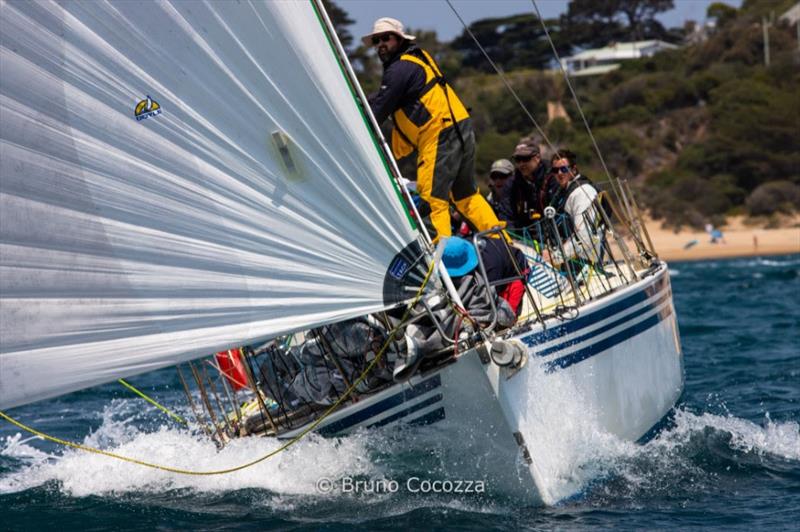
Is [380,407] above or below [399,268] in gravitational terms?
below

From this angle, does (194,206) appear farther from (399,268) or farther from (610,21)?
(610,21)

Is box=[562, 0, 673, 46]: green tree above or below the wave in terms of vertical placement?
above

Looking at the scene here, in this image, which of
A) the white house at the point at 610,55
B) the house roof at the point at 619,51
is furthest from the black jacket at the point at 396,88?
the house roof at the point at 619,51

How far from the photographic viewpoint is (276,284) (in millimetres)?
6234

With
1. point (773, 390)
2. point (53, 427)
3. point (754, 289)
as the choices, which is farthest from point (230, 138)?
point (754, 289)

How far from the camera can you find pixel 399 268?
251 inches

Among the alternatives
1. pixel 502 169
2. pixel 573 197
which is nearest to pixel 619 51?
pixel 502 169

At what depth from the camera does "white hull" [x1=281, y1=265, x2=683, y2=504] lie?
641 cm

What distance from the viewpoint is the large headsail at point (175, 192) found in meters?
5.96

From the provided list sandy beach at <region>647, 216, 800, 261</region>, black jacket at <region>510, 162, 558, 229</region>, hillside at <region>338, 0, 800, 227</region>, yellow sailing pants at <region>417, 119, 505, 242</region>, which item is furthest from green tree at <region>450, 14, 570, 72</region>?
yellow sailing pants at <region>417, 119, 505, 242</region>

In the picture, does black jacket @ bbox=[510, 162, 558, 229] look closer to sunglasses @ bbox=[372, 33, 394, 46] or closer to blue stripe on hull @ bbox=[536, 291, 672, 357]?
blue stripe on hull @ bbox=[536, 291, 672, 357]

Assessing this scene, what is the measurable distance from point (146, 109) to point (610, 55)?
67.2 m

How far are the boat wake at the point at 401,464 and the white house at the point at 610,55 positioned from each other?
6256 centimetres

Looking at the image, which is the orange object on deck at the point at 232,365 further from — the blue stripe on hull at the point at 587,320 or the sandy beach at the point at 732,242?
the sandy beach at the point at 732,242
